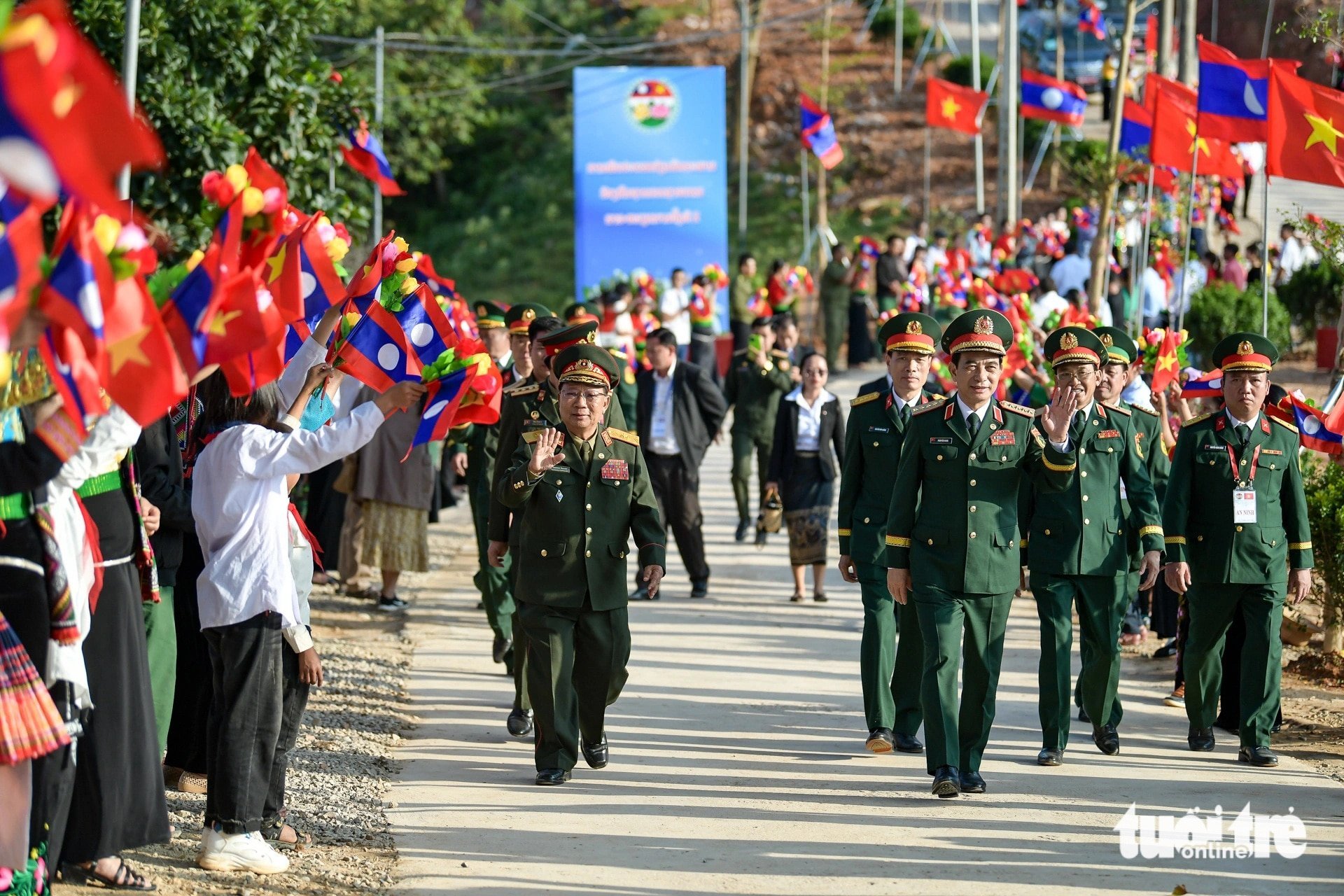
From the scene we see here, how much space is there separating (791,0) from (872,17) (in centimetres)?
346

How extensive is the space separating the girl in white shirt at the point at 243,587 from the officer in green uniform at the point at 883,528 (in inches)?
132

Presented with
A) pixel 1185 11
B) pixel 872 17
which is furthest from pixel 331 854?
pixel 872 17

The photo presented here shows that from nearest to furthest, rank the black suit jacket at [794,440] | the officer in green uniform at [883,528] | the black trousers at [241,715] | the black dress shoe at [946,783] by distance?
1. the black trousers at [241,715]
2. the black dress shoe at [946,783]
3. the officer in green uniform at [883,528]
4. the black suit jacket at [794,440]

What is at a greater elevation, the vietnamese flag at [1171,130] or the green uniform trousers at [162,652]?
the vietnamese flag at [1171,130]

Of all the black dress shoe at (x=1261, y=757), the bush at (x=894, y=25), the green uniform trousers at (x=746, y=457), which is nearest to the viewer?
the black dress shoe at (x=1261, y=757)

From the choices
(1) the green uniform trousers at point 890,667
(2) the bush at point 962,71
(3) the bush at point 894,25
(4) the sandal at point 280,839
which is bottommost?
(4) the sandal at point 280,839

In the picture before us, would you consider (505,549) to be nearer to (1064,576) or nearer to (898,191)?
(1064,576)

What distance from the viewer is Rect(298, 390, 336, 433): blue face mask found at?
21.0 feet

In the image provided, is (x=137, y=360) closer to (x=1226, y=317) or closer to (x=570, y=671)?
(x=570, y=671)

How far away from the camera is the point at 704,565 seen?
42.9ft

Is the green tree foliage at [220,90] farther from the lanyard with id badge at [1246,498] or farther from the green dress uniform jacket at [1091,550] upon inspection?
the lanyard with id badge at [1246,498]

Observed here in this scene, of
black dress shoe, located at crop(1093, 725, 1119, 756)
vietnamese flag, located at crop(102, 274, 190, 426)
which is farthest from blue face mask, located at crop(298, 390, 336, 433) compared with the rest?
black dress shoe, located at crop(1093, 725, 1119, 756)

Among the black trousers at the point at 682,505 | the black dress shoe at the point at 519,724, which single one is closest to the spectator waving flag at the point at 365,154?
the black trousers at the point at 682,505

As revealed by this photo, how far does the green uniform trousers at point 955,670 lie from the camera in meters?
7.34
